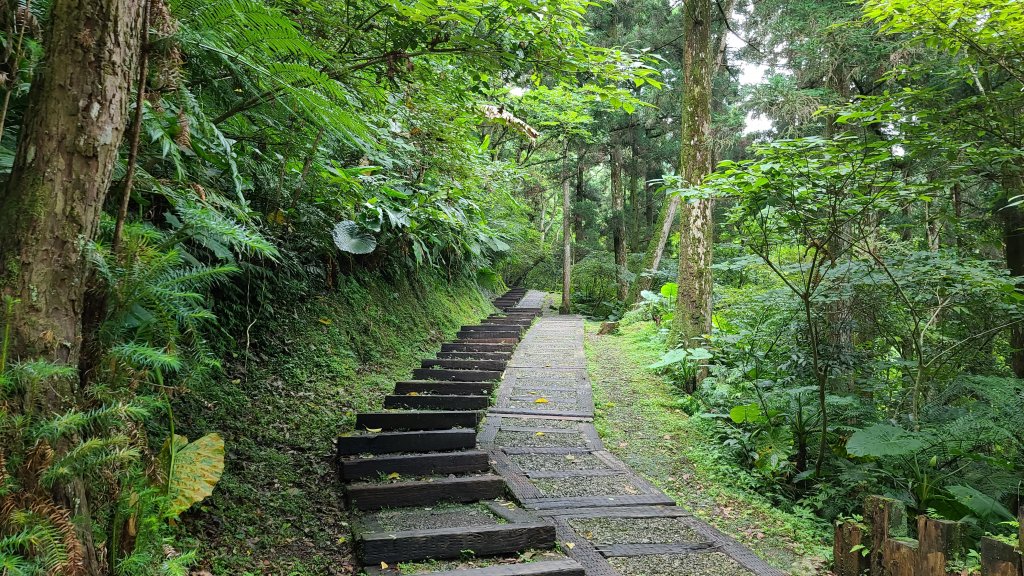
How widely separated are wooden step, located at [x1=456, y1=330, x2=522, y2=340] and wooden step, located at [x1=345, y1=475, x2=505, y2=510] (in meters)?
4.46

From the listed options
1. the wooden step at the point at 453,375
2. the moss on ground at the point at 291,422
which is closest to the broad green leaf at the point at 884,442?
the moss on ground at the point at 291,422

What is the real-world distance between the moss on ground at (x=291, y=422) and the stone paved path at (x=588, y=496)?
1.32m

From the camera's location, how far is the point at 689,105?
299 inches

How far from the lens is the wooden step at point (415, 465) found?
3.74m

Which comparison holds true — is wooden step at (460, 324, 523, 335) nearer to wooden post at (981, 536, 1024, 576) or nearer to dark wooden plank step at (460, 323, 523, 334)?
dark wooden plank step at (460, 323, 523, 334)

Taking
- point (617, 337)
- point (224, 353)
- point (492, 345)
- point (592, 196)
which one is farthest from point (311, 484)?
point (592, 196)

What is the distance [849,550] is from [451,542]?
2.46m

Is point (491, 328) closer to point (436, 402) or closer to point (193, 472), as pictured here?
point (436, 402)

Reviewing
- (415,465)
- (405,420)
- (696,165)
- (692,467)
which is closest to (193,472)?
(415,465)

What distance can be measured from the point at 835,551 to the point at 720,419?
104 inches

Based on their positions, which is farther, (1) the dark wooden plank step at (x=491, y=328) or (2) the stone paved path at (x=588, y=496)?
(1) the dark wooden plank step at (x=491, y=328)

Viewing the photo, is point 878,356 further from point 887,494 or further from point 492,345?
point 492,345

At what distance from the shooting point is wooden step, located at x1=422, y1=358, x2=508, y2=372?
20.9ft

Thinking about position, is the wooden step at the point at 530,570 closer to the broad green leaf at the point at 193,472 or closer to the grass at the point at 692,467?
the broad green leaf at the point at 193,472
